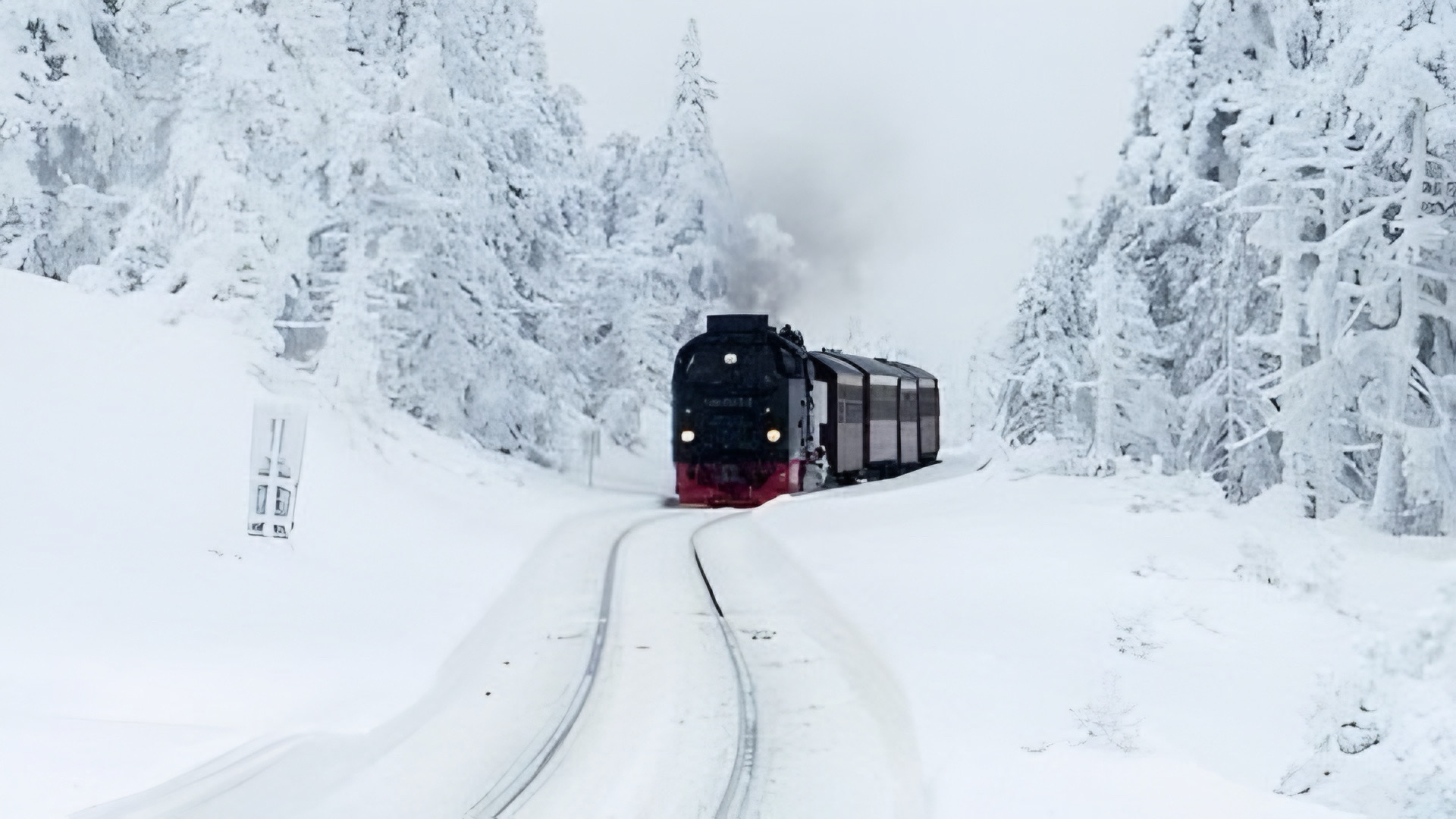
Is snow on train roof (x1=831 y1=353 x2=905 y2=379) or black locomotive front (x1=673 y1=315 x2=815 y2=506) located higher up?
snow on train roof (x1=831 y1=353 x2=905 y2=379)

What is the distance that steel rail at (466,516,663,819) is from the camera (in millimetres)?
7109

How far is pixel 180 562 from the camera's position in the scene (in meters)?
12.3

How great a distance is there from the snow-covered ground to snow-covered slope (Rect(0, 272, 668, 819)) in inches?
2.1

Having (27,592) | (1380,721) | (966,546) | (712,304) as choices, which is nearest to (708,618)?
(966,546)

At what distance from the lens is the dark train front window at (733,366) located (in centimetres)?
2681

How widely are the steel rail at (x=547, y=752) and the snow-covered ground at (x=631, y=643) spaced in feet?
0.46

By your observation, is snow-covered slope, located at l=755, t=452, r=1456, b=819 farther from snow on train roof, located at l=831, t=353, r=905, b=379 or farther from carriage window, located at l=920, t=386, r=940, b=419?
carriage window, located at l=920, t=386, r=940, b=419

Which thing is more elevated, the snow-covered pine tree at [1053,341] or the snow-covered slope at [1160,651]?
the snow-covered pine tree at [1053,341]

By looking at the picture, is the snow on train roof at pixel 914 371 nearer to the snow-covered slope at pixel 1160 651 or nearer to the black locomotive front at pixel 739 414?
the black locomotive front at pixel 739 414

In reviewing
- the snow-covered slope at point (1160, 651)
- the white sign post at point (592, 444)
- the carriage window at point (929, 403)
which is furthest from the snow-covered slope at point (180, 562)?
the carriage window at point (929, 403)

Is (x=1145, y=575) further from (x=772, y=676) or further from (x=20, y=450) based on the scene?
(x=20, y=450)

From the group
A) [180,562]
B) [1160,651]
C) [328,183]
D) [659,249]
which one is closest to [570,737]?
[1160,651]

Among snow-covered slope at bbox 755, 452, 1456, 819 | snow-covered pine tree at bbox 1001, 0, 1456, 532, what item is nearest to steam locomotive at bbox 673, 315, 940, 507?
snow-covered slope at bbox 755, 452, 1456, 819

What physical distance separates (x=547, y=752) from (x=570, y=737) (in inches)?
16.0
